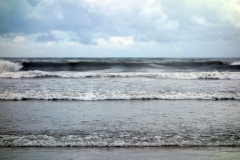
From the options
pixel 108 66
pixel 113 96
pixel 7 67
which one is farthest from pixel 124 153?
pixel 108 66

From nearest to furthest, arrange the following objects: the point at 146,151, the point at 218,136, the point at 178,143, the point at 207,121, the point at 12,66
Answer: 1. the point at 146,151
2. the point at 178,143
3. the point at 218,136
4. the point at 207,121
5. the point at 12,66

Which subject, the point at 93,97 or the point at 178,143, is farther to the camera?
the point at 93,97

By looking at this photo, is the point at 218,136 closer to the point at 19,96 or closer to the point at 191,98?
the point at 191,98

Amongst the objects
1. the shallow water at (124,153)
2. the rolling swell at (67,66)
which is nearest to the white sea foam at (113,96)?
the shallow water at (124,153)

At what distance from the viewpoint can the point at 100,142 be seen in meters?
4.67

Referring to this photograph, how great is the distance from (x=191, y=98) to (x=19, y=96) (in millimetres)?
5727

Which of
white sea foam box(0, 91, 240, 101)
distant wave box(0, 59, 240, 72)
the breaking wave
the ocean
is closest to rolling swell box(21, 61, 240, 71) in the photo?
distant wave box(0, 59, 240, 72)

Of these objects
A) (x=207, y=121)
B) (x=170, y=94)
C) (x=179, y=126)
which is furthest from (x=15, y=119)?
(x=170, y=94)

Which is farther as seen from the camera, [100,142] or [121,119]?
[121,119]

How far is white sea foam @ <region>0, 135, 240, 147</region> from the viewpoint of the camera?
461cm

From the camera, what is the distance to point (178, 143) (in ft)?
15.2

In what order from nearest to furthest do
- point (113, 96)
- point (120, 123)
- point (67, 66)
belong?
point (120, 123), point (113, 96), point (67, 66)

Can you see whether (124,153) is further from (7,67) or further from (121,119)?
(7,67)

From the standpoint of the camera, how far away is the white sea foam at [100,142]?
461 cm
